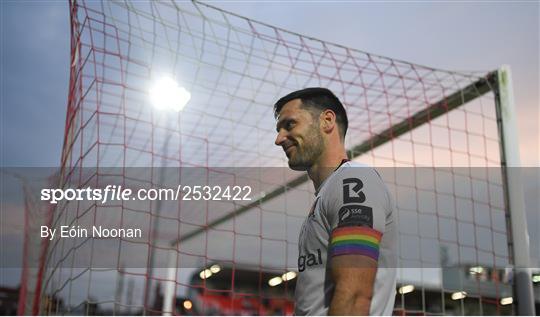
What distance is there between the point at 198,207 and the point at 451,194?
2.51 meters

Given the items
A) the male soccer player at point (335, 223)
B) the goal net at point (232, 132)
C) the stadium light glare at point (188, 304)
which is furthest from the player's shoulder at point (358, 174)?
the stadium light glare at point (188, 304)

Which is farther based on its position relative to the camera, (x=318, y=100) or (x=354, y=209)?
(x=318, y=100)

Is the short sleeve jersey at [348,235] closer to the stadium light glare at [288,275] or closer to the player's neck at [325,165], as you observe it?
the player's neck at [325,165]

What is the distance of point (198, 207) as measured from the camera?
563 cm

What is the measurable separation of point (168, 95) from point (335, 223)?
12.4ft

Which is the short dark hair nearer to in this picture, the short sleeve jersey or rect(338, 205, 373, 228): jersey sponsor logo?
the short sleeve jersey

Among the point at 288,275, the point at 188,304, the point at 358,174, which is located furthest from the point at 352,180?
the point at 188,304

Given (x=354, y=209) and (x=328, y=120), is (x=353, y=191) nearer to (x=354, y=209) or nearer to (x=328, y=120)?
(x=354, y=209)

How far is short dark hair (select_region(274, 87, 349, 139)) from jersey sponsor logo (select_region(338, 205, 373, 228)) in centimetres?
38

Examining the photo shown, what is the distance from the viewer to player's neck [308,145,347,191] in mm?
1576

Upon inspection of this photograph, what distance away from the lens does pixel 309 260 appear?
1398 mm

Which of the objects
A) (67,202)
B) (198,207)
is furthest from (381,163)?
(67,202)

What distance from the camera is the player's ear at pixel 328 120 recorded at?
1621 mm

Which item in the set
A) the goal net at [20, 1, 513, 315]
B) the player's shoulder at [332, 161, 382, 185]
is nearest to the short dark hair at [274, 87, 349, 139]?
the player's shoulder at [332, 161, 382, 185]
